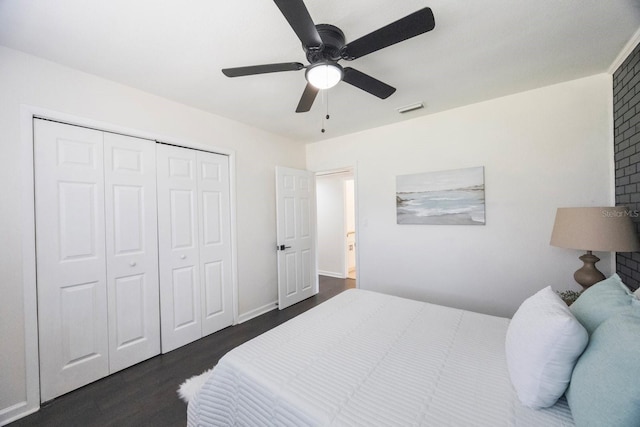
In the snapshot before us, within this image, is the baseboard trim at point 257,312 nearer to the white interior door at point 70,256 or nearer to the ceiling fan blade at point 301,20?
the white interior door at point 70,256

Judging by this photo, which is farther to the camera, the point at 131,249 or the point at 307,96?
the point at 131,249

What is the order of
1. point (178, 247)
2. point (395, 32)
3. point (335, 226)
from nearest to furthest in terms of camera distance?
1. point (395, 32)
2. point (178, 247)
3. point (335, 226)

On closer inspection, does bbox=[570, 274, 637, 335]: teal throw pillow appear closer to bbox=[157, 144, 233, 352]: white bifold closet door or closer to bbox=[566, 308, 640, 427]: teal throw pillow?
bbox=[566, 308, 640, 427]: teal throw pillow

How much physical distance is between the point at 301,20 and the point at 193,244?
2333 mm

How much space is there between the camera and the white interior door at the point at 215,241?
8.88ft

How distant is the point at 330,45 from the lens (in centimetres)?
144

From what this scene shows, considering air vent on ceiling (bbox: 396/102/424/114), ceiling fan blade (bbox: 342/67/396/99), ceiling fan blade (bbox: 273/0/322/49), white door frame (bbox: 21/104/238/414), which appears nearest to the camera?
ceiling fan blade (bbox: 273/0/322/49)

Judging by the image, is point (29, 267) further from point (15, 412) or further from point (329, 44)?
point (329, 44)

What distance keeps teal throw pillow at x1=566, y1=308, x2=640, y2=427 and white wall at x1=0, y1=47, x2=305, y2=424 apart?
2916mm

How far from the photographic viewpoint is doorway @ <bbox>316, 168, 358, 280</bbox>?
5.08 meters

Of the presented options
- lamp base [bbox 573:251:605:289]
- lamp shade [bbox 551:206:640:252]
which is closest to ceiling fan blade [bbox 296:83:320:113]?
lamp shade [bbox 551:206:640:252]

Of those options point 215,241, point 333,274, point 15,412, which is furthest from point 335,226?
point 15,412

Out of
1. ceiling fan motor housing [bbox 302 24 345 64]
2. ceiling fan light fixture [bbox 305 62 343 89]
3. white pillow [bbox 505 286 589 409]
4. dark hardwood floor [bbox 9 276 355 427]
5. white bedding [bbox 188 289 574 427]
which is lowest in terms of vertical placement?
dark hardwood floor [bbox 9 276 355 427]

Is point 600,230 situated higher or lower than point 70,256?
higher
